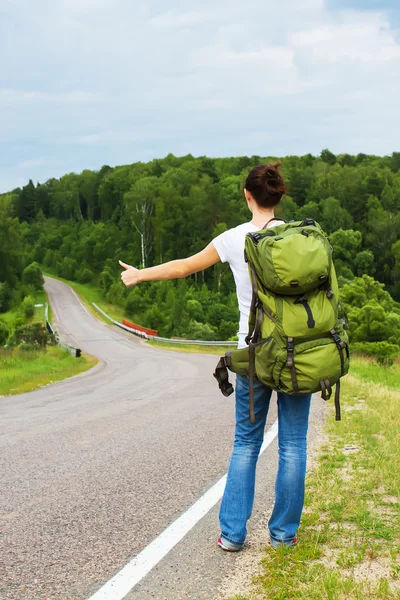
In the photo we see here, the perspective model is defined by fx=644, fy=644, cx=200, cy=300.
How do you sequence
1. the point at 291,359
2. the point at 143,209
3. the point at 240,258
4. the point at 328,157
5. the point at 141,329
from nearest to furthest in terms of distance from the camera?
the point at 291,359 < the point at 240,258 < the point at 141,329 < the point at 143,209 < the point at 328,157

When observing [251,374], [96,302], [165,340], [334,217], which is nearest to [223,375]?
[251,374]

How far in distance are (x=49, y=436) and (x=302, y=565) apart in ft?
16.9

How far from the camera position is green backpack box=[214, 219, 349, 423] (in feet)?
11.5

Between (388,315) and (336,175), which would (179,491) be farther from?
(336,175)

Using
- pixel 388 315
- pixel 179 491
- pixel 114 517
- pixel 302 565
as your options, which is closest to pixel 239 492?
pixel 302 565

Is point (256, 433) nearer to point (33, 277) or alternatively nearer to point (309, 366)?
point (309, 366)

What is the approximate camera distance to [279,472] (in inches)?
153

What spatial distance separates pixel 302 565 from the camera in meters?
3.54

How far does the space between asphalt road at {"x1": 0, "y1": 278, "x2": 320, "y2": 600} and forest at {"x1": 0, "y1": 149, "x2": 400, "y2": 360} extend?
36507 mm

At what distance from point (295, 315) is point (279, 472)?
1.02 meters

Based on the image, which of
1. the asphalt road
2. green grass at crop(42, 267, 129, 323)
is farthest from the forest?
the asphalt road

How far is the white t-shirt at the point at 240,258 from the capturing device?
3848mm

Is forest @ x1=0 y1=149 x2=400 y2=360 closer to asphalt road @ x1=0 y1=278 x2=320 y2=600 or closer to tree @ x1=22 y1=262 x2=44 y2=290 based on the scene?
tree @ x1=22 y1=262 x2=44 y2=290

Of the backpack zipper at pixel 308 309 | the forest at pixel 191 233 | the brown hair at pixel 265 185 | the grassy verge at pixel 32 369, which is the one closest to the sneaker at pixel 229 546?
the backpack zipper at pixel 308 309
